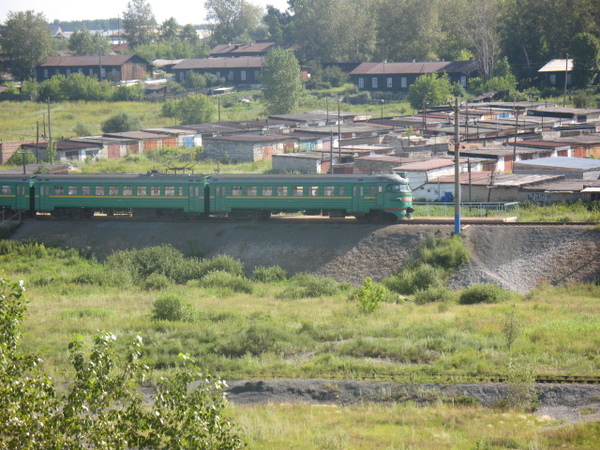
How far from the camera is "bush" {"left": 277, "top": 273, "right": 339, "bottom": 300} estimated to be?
125 feet

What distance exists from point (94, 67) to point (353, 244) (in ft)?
356

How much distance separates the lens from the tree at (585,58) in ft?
361

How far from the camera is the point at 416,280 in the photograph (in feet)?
126

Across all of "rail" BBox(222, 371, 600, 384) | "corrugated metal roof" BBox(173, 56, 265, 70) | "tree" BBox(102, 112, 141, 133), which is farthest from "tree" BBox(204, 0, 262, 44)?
"rail" BBox(222, 371, 600, 384)

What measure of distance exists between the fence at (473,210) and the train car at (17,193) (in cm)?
2292

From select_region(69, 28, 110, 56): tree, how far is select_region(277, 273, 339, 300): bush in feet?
454

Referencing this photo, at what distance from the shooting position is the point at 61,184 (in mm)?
47938

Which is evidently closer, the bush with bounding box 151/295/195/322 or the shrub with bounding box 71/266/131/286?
the bush with bounding box 151/295/195/322

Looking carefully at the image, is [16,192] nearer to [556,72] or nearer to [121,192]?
[121,192]

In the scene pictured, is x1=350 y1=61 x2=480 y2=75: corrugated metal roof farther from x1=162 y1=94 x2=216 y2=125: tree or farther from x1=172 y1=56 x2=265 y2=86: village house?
x1=162 y1=94 x2=216 y2=125: tree

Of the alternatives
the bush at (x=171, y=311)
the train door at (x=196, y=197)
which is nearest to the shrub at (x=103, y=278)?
the train door at (x=196, y=197)

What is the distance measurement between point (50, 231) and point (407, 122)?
5040 cm

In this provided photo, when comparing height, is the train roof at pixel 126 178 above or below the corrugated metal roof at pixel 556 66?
below

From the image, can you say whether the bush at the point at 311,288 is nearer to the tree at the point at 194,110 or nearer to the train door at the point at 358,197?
the train door at the point at 358,197
